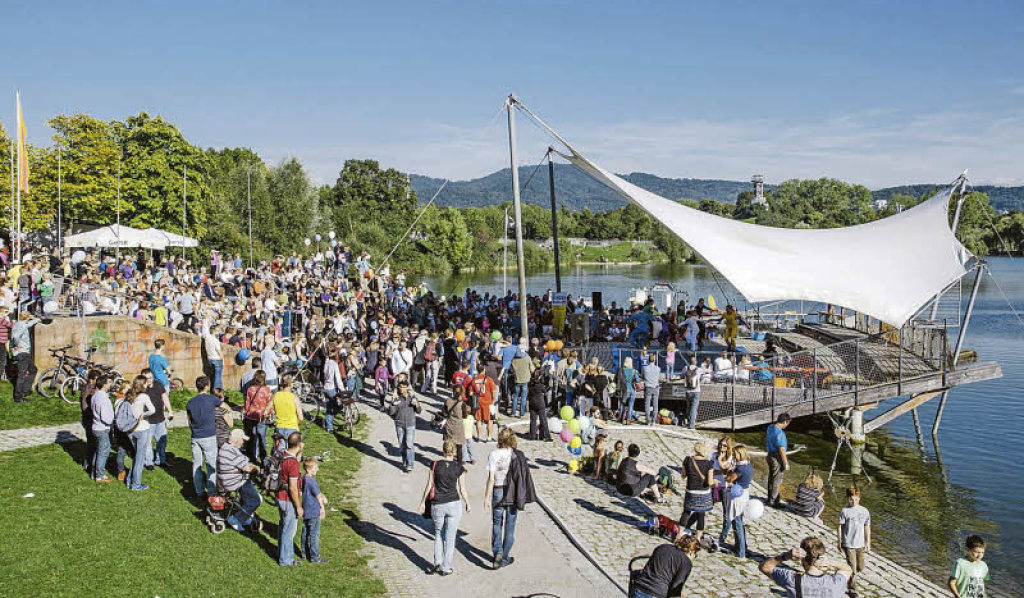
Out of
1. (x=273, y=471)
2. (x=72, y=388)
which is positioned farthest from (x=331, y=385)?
(x=72, y=388)

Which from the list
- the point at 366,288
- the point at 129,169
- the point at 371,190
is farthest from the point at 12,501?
the point at 371,190

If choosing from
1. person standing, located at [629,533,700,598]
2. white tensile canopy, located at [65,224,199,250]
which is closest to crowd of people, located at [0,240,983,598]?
person standing, located at [629,533,700,598]

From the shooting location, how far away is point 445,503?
8453mm

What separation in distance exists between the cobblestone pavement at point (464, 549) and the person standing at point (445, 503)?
229 millimetres

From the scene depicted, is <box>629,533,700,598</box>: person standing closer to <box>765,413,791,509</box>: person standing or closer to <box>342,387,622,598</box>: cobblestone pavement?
<box>342,387,622,598</box>: cobblestone pavement

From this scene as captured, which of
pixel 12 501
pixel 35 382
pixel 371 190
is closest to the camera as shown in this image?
pixel 12 501

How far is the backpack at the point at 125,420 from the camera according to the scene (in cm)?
995

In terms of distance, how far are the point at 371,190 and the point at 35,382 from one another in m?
85.8

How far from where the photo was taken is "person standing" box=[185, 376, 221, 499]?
9.77 metres

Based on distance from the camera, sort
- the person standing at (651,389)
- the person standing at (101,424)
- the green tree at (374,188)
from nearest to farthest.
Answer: the person standing at (101,424), the person standing at (651,389), the green tree at (374,188)

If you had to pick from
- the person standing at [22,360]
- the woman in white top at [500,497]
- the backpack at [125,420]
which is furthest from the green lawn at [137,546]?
the person standing at [22,360]

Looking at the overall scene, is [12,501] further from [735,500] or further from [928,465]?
[928,465]

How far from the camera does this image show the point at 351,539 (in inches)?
378

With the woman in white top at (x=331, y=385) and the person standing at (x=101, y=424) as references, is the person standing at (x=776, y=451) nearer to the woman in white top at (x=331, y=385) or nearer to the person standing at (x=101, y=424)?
the woman in white top at (x=331, y=385)
